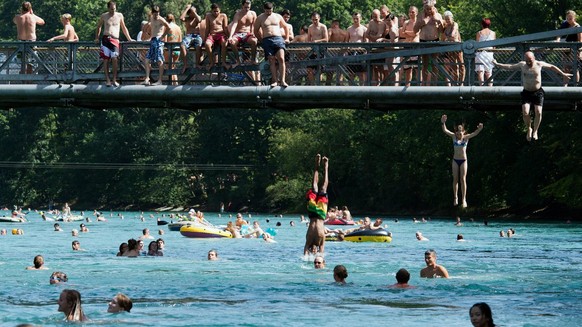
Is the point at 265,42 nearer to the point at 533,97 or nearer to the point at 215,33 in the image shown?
the point at 215,33

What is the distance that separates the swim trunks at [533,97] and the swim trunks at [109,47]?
9005 mm

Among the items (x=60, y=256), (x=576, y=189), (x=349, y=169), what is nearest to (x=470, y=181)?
(x=576, y=189)

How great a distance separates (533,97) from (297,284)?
1024cm

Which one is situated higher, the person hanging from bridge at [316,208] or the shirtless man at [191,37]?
the shirtless man at [191,37]

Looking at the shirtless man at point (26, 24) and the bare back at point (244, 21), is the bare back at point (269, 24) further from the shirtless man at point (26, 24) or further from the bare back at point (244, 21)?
the shirtless man at point (26, 24)

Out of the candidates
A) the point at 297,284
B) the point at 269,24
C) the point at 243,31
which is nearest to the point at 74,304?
the point at 269,24

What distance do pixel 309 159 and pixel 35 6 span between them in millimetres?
39496

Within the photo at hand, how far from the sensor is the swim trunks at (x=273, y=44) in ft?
A: 91.5

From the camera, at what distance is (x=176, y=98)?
93.2ft

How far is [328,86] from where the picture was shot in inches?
1106

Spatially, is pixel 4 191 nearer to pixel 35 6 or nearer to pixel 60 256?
pixel 35 6

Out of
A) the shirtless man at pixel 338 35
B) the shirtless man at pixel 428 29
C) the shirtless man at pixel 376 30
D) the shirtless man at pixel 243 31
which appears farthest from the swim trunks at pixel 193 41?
the shirtless man at pixel 428 29

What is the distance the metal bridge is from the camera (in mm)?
27453

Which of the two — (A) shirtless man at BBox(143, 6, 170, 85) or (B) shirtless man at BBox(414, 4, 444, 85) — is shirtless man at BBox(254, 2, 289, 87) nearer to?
(A) shirtless man at BBox(143, 6, 170, 85)
